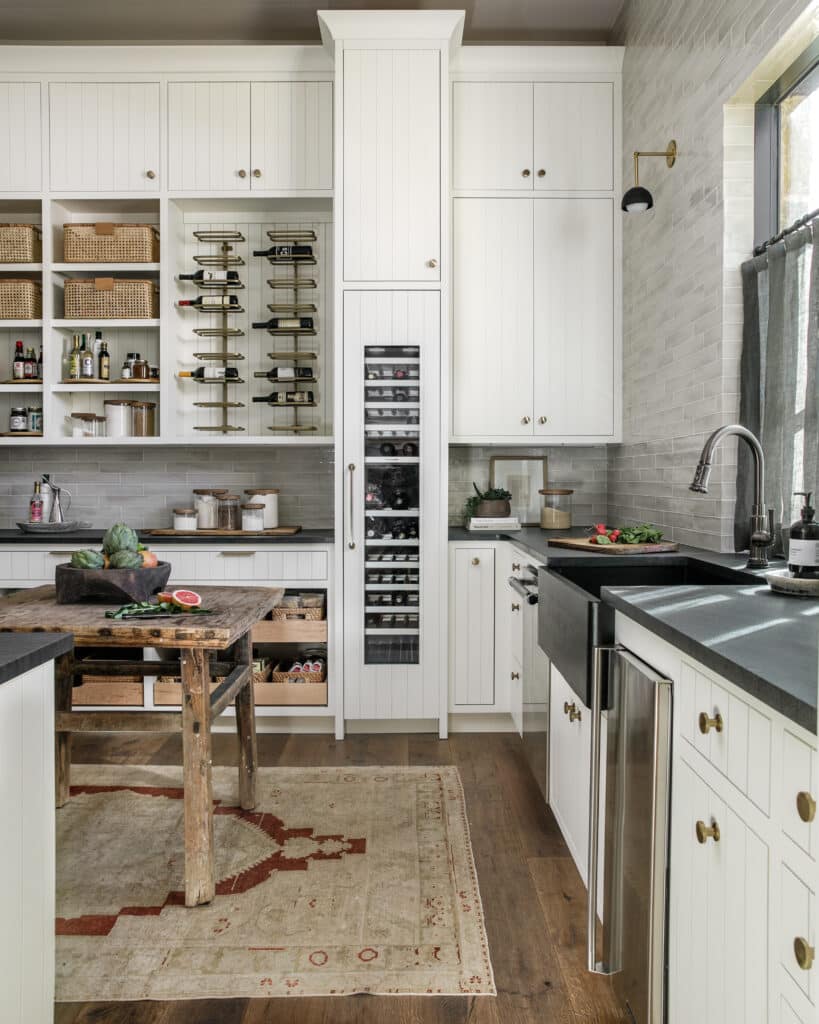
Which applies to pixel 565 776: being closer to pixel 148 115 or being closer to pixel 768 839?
pixel 768 839

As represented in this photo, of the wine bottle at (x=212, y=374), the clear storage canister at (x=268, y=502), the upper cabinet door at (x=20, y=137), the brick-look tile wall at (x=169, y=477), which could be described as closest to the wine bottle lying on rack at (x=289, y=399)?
the wine bottle at (x=212, y=374)

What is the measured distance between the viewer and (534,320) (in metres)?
4.01

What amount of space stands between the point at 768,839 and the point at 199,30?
472 cm

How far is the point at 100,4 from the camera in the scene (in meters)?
3.99

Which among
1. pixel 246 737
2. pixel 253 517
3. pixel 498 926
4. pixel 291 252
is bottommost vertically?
pixel 498 926

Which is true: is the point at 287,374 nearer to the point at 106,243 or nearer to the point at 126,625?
the point at 106,243

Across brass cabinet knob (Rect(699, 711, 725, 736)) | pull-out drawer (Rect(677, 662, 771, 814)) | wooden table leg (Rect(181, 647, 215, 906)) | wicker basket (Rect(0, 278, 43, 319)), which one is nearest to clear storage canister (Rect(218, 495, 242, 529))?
wicker basket (Rect(0, 278, 43, 319))

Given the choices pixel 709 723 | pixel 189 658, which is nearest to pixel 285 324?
pixel 189 658

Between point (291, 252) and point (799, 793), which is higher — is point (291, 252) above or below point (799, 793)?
above

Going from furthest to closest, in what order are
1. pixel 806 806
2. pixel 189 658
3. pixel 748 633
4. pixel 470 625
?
pixel 470 625
pixel 189 658
pixel 748 633
pixel 806 806

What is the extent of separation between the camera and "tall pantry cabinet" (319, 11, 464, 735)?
361cm

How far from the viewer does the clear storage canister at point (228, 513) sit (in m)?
3.98

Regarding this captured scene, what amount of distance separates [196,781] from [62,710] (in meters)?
0.81

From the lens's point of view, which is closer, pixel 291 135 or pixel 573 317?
pixel 291 135
